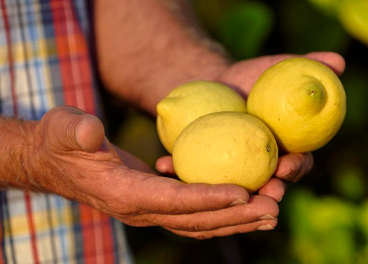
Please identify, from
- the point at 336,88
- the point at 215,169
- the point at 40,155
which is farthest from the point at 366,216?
the point at 40,155

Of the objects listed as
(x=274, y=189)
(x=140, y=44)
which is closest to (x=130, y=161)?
(x=274, y=189)

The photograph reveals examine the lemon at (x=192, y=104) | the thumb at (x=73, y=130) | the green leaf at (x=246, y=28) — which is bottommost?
the green leaf at (x=246, y=28)

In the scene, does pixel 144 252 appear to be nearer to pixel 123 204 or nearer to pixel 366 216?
pixel 366 216

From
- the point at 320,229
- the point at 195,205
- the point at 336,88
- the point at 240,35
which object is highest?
the point at 336,88

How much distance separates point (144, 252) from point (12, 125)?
5.11ft

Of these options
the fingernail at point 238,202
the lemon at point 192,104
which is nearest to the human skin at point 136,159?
the fingernail at point 238,202

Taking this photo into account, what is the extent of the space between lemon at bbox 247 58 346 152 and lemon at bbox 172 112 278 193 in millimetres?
101

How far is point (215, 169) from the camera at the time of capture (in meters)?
1.44

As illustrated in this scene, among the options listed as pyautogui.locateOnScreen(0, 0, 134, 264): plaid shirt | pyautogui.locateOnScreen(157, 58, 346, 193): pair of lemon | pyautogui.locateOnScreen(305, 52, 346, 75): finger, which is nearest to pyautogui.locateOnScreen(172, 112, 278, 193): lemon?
pyautogui.locateOnScreen(157, 58, 346, 193): pair of lemon

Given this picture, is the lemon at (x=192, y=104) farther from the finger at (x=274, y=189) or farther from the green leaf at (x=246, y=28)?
the green leaf at (x=246, y=28)

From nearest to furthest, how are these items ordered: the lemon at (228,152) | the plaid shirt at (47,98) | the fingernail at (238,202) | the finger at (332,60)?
the fingernail at (238,202)
the lemon at (228,152)
the finger at (332,60)
the plaid shirt at (47,98)

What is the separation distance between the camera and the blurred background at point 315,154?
9.14 feet

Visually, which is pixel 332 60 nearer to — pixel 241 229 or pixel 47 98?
pixel 241 229

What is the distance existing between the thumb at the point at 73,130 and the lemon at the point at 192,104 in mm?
309
